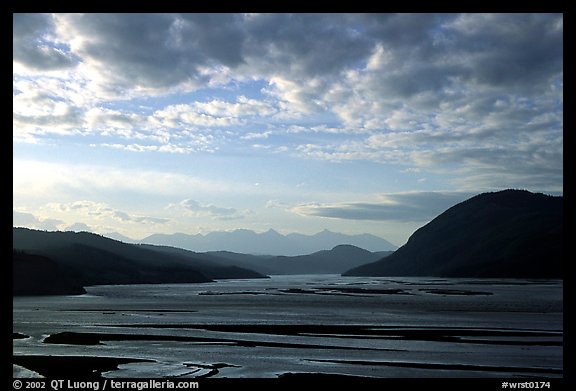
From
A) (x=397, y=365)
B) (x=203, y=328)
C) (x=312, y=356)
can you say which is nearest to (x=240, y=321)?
(x=203, y=328)

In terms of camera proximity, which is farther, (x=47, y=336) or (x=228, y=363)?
(x=47, y=336)

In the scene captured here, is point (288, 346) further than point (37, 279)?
No

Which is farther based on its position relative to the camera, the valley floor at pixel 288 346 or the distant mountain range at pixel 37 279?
the distant mountain range at pixel 37 279

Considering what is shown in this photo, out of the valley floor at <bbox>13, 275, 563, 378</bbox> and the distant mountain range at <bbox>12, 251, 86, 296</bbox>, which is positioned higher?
the distant mountain range at <bbox>12, 251, 86, 296</bbox>

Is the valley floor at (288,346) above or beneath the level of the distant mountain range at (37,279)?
beneath

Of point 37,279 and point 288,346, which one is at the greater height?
point 37,279
